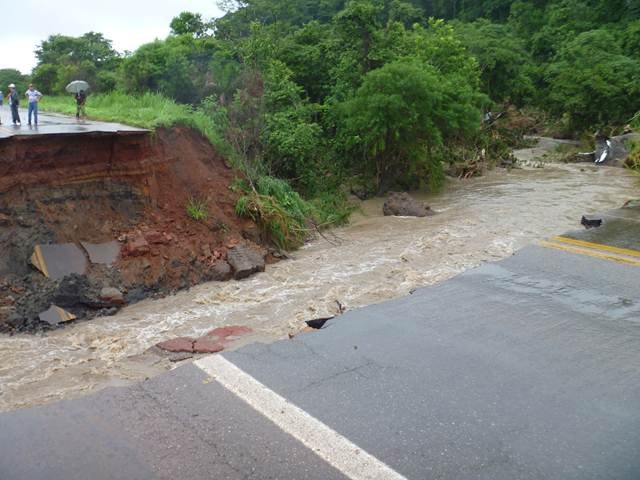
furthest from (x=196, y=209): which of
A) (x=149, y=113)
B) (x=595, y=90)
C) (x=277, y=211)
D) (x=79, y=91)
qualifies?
(x=595, y=90)

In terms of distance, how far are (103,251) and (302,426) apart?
286 inches

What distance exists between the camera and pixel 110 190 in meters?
13.2

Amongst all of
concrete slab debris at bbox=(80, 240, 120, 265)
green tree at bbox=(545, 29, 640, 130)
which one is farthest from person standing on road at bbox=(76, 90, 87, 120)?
green tree at bbox=(545, 29, 640, 130)

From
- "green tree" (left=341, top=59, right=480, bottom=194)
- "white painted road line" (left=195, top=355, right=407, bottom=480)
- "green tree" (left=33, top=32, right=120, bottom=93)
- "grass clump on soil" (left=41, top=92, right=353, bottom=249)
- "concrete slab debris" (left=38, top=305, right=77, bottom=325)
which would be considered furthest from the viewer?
"green tree" (left=33, top=32, right=120, bottom=93)

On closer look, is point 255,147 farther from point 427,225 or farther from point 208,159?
point 427,225

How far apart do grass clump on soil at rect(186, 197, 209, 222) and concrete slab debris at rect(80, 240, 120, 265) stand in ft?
6.33

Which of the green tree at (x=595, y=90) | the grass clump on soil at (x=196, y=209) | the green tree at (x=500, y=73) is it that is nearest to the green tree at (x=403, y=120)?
the grass clump on soil at (x=196, y=209)

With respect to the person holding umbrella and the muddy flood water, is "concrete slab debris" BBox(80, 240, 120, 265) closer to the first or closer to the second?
the muddy flood water

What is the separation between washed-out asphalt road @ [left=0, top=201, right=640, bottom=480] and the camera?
579 cm

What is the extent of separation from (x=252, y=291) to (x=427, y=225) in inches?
244

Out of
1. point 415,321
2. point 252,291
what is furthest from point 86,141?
point 415,321

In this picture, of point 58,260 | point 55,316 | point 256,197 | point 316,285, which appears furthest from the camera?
point 256,197

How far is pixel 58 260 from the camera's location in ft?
38.2

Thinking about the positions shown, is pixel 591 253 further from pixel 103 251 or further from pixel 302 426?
pixel 103 251
